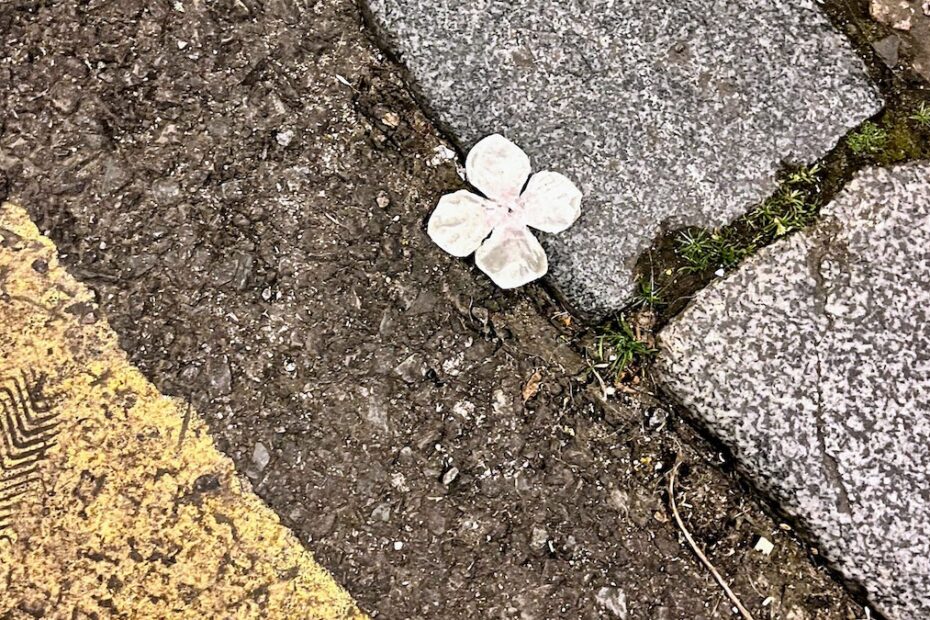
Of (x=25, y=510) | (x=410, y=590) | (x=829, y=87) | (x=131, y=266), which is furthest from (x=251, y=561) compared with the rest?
(x=829, y=87)

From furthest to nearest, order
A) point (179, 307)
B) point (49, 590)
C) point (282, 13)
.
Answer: point (282, 13) → point (179, 307) → point (49, 590)

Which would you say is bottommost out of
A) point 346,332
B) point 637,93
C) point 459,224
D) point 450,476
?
point 450,476

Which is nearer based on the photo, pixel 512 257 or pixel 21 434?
pixel 21 434

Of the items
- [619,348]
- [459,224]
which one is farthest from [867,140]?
[459,224]

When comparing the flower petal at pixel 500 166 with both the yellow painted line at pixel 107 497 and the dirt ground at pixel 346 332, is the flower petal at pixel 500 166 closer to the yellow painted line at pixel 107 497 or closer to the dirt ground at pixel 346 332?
the dirt ground at pixel 346 332

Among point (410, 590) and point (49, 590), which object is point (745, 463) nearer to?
point (410, 590)

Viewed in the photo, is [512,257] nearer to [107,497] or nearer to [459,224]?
[459,224]
